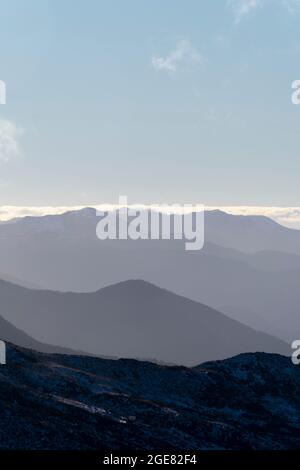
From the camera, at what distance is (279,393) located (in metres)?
90.3

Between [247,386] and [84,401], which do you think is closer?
[84,401]

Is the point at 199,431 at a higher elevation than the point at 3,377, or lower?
lower

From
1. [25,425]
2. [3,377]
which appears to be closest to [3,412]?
[25,425]

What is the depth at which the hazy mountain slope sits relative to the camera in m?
61.6

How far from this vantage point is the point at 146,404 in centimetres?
7500

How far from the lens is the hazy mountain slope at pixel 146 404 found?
6156 centimetres

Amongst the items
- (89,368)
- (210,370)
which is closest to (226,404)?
(210,370)

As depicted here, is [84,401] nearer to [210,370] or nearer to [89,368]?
[89,368]
